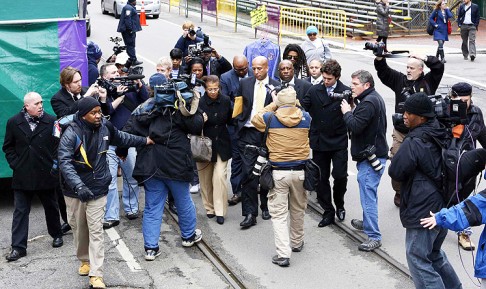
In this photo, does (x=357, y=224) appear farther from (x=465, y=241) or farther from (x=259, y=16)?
(x=259, y=16)

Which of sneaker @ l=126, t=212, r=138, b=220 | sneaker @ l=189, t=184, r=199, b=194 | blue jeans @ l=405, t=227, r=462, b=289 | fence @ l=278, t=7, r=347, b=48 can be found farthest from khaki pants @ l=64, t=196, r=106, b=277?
fence @ l=278, t=7, r=347, b=48

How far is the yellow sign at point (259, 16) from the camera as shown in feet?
94.0

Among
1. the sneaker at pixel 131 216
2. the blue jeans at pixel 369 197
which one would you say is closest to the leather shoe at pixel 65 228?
the sneaker at pixel 131 216

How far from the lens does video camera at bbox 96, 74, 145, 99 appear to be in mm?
9477

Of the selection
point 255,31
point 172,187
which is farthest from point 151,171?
point 255,31

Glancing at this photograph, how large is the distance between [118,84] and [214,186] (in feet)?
5.51

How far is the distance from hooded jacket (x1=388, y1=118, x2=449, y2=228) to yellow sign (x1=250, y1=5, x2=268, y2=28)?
2188 cm

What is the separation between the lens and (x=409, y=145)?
23.4ft

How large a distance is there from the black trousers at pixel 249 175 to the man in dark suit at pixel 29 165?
2187 millimetres

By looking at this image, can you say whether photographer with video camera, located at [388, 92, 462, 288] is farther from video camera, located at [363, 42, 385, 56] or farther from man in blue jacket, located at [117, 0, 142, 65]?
man in blue jacket, located at [117, 0, 142, 65]

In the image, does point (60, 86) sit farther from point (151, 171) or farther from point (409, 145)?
point (409, 145)

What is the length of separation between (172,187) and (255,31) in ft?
69.9

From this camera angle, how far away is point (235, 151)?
413 inches

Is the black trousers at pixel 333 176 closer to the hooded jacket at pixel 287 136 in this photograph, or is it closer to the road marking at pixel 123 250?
the hooded jacket at pixel 287 136
